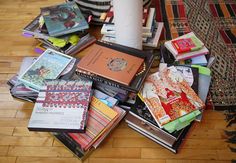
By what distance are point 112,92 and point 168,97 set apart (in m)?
0.24

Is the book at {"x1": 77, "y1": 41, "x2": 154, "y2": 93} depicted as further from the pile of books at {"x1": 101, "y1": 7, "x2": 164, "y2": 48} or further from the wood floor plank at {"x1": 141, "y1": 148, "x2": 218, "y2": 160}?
the wood floor plank at {"x1": 141, "y1": 148, "x2": 218, "y2": 160}

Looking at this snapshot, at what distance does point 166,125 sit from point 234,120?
0.32m

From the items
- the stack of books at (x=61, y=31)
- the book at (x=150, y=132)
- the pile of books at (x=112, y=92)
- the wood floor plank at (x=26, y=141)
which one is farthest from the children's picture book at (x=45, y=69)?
the book at (x=150, y=132)

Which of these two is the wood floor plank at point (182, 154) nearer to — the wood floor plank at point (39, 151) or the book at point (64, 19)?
the wood floor plank at point (39, 151)

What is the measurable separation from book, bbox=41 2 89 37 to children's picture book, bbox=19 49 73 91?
0.46ft

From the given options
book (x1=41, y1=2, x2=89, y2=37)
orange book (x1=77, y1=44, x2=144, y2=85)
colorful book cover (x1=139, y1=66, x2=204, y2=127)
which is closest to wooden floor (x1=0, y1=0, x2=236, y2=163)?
colorful book cover (x1=139, y1=66, x2=204, y2=127)

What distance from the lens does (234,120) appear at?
1.07 m

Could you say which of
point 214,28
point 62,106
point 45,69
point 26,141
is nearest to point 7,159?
point 26,141

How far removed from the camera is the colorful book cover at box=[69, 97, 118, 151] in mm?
968

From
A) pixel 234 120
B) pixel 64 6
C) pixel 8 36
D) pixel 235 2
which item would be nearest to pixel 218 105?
pixel 234 120

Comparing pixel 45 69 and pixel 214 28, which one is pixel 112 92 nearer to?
pixel 45 69

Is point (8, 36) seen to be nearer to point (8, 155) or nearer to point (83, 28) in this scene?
point (83, 28)

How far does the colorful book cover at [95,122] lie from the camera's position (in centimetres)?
97

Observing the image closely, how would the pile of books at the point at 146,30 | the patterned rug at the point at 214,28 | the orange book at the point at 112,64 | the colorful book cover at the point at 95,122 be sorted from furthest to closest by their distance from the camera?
the pile of books at the point at 146,30, the patterned rug at the point at 214,28, the orange book at the point at 112,64, the colorful book cover at the point at 95,122
